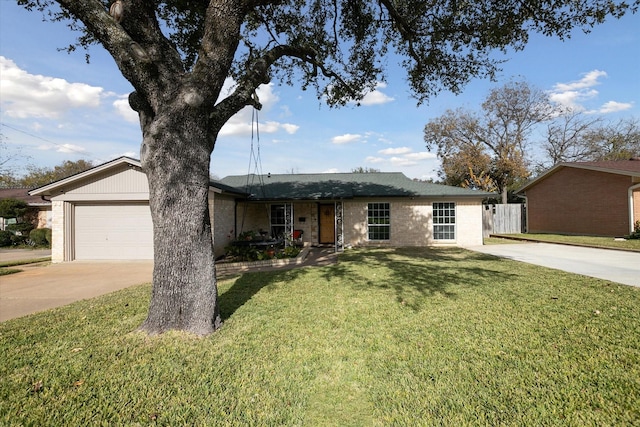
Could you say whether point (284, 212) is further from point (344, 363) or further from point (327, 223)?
point (344, 363)

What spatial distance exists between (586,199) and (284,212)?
17.0 meters

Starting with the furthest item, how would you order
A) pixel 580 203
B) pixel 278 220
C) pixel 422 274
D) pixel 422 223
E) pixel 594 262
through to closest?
1. pixel 580 203
2. pixel 278 220
3. pixel 422 223
4. pixel 594 262
5. pixel 422 274

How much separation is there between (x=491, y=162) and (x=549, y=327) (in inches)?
1142

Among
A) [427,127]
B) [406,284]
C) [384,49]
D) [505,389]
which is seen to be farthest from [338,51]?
[427,127]

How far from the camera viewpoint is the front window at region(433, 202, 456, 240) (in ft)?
47.9

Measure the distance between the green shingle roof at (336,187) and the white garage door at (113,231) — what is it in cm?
434

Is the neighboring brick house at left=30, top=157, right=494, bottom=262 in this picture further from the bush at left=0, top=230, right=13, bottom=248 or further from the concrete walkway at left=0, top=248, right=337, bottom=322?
the bush at left=0, top=230, right=13, bottom=248

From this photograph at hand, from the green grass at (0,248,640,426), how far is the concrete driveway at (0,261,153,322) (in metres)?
0.89

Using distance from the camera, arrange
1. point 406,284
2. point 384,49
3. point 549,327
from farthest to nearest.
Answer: point 384,49 → point 406,284 → point 549,327

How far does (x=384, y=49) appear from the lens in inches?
360

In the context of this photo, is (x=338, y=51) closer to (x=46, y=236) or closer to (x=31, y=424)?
(x=31, y=424)

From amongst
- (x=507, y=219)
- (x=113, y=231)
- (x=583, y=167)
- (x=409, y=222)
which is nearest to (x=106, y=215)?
(x=113, y=231)

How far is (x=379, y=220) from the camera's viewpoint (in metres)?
14.7

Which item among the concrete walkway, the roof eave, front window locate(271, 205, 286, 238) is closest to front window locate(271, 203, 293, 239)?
front window locate(271, 205, 286, 238)
